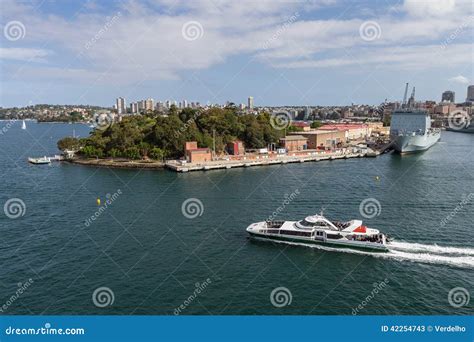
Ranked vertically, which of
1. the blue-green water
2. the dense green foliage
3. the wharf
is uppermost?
the dense green foliage

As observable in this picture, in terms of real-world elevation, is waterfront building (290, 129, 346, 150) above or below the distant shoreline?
above

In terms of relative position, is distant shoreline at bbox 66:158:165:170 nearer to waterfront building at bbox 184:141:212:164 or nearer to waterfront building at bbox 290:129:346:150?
waterfront building at bbox 184:141:212:164

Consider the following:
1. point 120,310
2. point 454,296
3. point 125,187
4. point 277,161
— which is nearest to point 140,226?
point 120,310

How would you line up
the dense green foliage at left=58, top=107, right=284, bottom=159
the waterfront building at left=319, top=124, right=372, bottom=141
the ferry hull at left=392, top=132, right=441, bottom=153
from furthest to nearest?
the waterfront building at left=319, top=124, right=372, bottom=141
the ferry hull at left=392, top=132, right=441, bottom=153
the dense green foliage at left=58, top=107, right=284, bottom=159

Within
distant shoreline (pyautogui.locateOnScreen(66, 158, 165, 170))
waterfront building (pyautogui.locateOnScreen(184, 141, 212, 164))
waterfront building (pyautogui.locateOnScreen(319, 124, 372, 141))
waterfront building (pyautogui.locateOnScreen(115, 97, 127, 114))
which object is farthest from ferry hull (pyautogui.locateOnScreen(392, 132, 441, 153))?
waterfront building (pyautogui.locateOnScreen(115, 97, 127, 114))

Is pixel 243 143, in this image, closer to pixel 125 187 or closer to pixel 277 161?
pixel 277 161

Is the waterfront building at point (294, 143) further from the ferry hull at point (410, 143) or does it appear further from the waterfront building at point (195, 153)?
the waterfront building at point (195, 153)

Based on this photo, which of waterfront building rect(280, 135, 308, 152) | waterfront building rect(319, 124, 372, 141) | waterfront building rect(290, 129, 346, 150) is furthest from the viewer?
waterfront building rect(319, 124, 372, 141)
